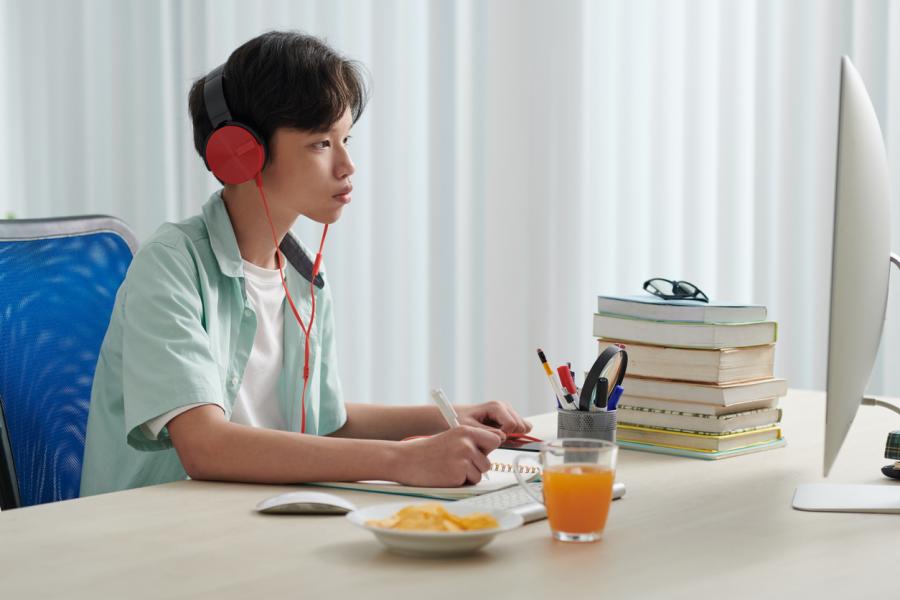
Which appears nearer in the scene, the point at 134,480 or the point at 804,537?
the point at 804,537

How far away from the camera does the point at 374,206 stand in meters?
3.16

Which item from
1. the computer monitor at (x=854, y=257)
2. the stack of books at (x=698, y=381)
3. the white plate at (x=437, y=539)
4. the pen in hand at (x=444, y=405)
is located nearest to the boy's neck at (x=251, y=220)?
the pen in hand at (x=444, y=405)

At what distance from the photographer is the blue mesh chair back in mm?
1356

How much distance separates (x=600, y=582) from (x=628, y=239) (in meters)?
2.05

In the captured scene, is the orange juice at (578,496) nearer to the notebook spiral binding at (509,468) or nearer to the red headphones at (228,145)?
the notebook spiral binding at (509,468)

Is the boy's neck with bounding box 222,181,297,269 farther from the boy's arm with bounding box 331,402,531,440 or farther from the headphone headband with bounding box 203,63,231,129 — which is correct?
the boy's arm with bounding box 331,402,531,440

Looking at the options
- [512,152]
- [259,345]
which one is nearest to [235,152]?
[259,345]

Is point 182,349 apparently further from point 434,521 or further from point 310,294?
point 434,521

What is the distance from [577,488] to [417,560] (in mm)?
147

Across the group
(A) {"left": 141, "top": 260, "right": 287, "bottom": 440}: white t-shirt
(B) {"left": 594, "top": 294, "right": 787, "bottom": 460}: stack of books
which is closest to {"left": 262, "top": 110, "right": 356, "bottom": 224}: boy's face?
(A) {"left": 141, "top": 260, "right": 287, "bottom": 440}: white t-shirt

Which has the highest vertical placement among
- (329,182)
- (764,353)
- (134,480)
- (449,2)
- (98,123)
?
(449,2)

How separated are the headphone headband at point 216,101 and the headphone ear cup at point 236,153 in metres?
0.03

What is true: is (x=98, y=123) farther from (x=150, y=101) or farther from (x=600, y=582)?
(x=600, y=582)

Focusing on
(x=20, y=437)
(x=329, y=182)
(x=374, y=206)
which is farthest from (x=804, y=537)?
(x=374, y=206)
